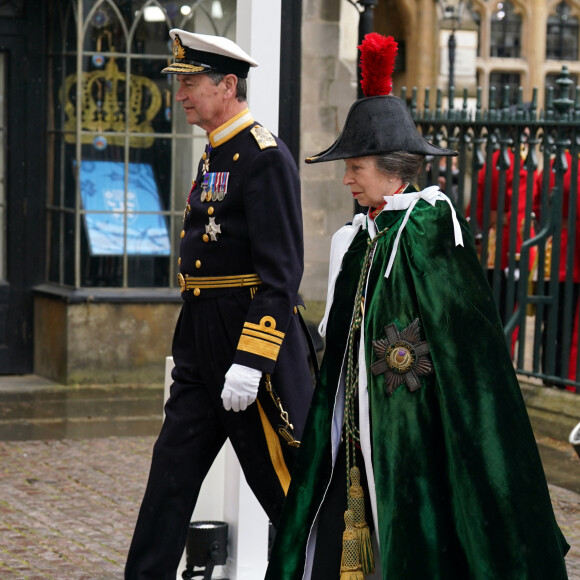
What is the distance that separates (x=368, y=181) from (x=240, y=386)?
0.76 m

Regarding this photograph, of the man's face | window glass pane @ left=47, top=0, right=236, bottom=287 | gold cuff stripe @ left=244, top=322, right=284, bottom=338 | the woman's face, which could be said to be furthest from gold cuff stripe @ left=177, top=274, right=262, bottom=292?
window glass pane @ left=47, top=0, right=236, bottom=287

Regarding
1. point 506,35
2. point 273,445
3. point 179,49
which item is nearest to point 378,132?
point 179,49

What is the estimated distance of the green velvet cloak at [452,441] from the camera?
366 cm

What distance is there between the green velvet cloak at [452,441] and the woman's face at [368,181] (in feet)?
0.47

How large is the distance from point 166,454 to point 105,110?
18.1ft

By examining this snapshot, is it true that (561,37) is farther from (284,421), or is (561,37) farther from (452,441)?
(452,441)

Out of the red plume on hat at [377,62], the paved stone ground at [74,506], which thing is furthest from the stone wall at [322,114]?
the red plume on hat at [377,62]

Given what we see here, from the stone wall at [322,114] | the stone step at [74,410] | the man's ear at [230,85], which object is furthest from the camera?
the stone wall at [322,114]

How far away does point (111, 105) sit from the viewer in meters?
9.59

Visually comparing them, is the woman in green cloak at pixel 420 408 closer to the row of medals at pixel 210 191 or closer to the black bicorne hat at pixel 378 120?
the black bicorne hat at pixel 378 120

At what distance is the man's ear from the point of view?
445 centimetres

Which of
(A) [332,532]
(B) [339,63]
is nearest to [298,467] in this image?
(A) [332,532]

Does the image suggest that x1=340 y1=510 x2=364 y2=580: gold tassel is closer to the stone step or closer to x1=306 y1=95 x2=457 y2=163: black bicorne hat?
x1=306 y1=95 x2=457 y2=163: black bicorne hat

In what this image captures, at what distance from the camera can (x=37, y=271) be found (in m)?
9.88
